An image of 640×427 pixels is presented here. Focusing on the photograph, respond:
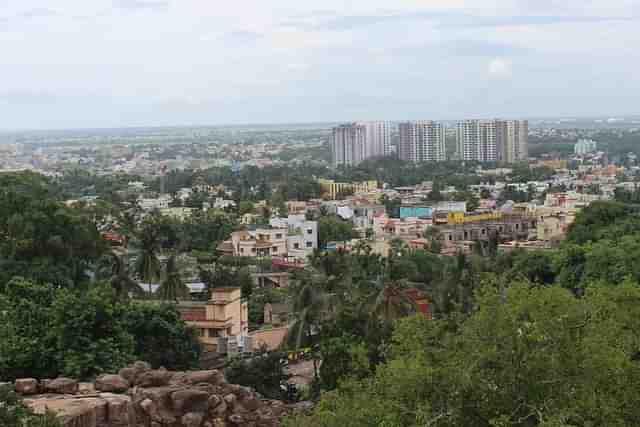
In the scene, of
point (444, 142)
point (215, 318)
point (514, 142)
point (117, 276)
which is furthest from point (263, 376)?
point (444, 142)

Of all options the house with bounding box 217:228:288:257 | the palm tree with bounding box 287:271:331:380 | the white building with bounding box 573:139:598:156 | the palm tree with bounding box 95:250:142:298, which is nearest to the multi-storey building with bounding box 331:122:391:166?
the white building with bounding box 573:139:598:156

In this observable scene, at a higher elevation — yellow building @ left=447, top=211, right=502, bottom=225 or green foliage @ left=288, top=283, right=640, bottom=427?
green foliage @ left=288, top=283, right=640, bottom=427

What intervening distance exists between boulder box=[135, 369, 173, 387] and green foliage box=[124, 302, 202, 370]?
137 inches

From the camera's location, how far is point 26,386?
51.5 ft

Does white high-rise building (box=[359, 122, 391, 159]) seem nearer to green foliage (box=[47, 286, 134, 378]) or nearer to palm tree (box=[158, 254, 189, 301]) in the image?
palm tree (box=[158, 254, 189, 301])

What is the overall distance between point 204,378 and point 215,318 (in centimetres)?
690

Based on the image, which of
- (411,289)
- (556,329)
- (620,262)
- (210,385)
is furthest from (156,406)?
(620,262)

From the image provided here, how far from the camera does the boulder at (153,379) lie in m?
16.1

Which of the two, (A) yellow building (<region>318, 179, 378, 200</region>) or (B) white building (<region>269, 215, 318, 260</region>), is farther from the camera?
(A) yellow building (<region>318, 179, 378, 200</region>)

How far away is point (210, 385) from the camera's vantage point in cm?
1606

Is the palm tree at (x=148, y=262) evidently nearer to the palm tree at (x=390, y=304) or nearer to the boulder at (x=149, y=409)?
the palm tree at (x=390, y=304)

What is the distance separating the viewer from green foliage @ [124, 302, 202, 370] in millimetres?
→ 19906

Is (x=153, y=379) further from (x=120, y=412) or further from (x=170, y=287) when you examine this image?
(x=170, y=287)

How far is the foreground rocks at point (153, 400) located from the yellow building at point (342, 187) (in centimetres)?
5765
